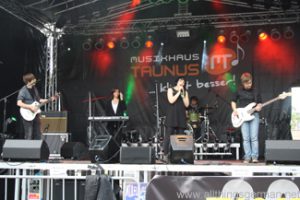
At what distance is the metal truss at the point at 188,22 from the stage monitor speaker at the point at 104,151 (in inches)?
207

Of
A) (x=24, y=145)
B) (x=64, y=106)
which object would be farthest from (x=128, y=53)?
(x=24, y=145)

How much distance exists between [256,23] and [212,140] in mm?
2971

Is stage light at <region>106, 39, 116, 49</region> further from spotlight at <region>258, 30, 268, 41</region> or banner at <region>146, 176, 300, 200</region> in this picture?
banner at <region>146, 176, 300, 200</region>

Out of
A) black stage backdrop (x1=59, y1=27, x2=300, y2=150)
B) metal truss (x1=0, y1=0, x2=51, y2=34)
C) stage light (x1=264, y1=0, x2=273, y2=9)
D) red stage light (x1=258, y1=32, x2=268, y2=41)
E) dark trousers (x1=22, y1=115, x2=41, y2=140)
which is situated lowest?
dark trousers (x1=22, y1=115, x2=41, y2=140)

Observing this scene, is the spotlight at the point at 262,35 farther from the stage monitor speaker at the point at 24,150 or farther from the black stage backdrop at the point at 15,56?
the stage monitor speaker at the point at 24,150

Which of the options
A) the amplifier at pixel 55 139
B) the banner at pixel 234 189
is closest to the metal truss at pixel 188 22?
the amplifier at pixel 55 139

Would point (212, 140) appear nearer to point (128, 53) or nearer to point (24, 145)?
point (128, 53)

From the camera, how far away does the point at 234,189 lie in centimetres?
353

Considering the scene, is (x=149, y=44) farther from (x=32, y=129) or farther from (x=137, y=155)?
(x=137, y=155)

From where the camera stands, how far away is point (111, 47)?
1068cm

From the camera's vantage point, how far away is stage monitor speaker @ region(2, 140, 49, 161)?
201 inches

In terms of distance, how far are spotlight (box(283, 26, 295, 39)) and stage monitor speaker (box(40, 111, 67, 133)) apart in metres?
5.46

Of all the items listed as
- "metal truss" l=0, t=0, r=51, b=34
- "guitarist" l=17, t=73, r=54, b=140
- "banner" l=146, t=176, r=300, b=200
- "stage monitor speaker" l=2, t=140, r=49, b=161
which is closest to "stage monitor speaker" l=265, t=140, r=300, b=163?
"banner" l=146, t=176, r=300, b=200

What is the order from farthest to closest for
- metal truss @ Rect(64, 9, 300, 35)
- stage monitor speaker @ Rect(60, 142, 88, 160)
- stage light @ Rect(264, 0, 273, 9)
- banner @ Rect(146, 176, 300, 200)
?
metal truss @ Rect(64, 9, 300, 35) < stage light @ Rect(264, 0, 273, 9) < stage monitor speaker @ Rect(60, 142, 88, 160) < banner @ Rect(146, 176, 300, 200)
